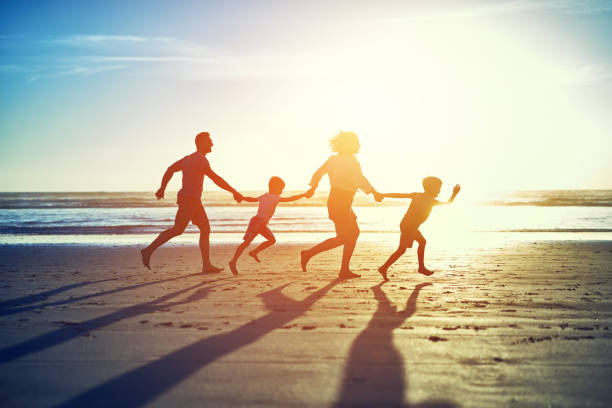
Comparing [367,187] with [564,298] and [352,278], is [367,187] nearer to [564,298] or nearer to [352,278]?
[352,278]

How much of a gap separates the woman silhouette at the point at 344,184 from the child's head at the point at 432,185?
70 cm

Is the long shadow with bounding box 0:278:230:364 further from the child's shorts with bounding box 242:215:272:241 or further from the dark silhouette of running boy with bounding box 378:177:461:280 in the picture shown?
the dark silhouette of running boy with bounding box 378:177:461:280

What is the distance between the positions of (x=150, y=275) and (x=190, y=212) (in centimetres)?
124

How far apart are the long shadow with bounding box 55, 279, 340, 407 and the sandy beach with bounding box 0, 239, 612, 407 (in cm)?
1

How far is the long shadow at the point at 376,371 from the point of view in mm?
2520

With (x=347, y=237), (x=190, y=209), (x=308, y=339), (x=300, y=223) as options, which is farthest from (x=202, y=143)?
(x=300, y=223)

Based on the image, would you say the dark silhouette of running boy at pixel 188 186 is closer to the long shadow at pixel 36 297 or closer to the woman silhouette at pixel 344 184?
the long shadow at pixel 36 297

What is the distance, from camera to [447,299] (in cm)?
526

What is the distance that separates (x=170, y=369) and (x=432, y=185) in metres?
4.84

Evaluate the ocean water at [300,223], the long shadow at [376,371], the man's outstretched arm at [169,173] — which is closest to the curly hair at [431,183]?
the long shadow at [376,371]

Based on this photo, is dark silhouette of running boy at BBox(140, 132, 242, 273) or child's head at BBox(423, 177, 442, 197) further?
dark silhouette of running boy at BBox(140, 132, 242, 273)

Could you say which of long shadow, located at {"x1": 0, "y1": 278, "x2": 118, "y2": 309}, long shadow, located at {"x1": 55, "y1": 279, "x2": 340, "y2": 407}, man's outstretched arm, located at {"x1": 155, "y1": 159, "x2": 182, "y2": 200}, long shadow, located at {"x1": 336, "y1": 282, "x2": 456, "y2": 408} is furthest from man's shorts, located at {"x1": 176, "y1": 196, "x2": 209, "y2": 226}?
long shadow, located at {"x1": 336, "y1": 282, "x2": 456, "y2": 408}

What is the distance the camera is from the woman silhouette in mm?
6750

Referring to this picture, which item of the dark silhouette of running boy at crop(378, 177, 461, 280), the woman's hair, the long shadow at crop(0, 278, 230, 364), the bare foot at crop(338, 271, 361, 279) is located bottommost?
the bare foot at crop(338, 271, 361, 279)
